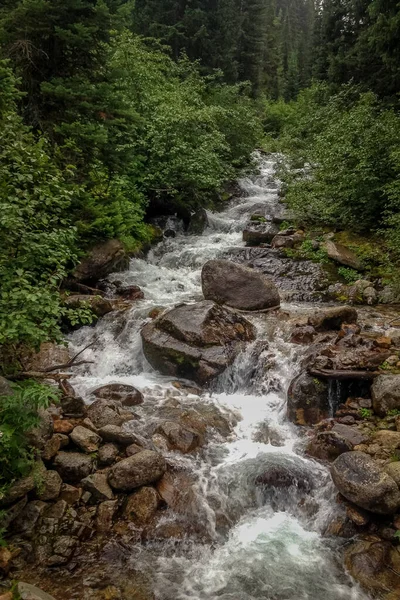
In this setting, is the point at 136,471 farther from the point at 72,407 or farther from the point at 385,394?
the point at 385,394

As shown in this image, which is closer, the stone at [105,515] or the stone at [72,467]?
the stone at [105,515]

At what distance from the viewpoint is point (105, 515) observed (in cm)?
532

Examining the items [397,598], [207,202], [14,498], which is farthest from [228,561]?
[207,202]

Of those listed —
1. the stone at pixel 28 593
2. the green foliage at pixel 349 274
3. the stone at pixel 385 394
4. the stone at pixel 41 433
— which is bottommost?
the stone at pixel 28 593

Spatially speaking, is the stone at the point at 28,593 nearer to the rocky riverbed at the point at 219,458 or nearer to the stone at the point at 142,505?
the rocky riverbed at the point at 219,458

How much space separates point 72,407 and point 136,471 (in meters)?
1.77

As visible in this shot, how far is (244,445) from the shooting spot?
6922 mm

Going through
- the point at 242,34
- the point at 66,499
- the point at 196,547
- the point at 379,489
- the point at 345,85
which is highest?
the point at 242,34

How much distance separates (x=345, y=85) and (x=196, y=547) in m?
23.4

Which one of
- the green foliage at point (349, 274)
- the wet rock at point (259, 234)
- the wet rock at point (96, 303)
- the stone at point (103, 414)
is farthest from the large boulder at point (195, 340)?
the wet rock at point (259, 234)

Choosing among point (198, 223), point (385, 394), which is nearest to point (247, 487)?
point (385, 394)

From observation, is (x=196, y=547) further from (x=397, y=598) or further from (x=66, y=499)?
(x=397, y=598)

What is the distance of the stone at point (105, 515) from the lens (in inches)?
206

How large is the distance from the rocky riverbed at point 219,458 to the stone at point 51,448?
2 cm
